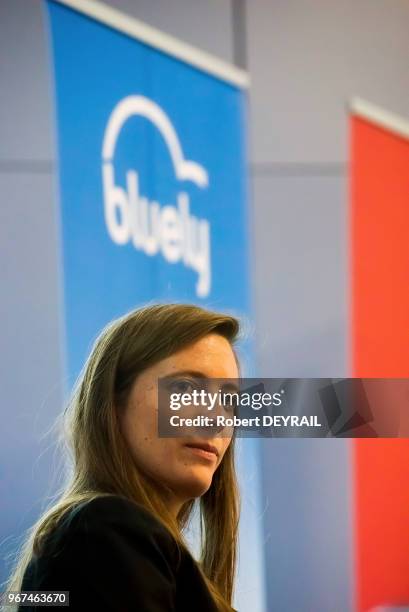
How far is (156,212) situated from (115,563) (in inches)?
50.9

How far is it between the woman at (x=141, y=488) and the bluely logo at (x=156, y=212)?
0.91m

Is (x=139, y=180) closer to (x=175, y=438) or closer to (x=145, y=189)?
(x=145, y=189)

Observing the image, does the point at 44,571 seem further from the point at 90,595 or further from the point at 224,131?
the point at 224,131

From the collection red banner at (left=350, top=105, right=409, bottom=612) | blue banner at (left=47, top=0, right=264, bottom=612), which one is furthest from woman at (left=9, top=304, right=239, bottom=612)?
red banner at (left=350, top=105, right=409, bottom=612)

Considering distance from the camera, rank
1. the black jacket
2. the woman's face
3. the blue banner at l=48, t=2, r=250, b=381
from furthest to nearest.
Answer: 1. the blue banner at l=48, t=2, r=250, b=381
2. the woman's face
3. the black jacket

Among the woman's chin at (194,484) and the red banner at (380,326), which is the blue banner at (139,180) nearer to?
the red banner at (380,326)

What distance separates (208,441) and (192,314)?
168 mm

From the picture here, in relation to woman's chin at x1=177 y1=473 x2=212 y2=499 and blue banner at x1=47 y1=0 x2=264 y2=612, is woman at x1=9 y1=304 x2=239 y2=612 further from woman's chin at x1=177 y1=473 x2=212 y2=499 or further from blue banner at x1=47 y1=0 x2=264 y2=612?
blue banner at x1=47 y1=0 x2=264 y2=612

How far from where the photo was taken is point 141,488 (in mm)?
1060

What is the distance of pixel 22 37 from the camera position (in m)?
2.34

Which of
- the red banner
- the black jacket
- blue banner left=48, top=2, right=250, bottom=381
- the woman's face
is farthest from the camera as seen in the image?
the red banner

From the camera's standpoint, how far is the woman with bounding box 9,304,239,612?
0.93 m

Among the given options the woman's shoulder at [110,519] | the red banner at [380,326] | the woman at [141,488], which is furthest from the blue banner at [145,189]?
the woman's shoulder at [110,519]

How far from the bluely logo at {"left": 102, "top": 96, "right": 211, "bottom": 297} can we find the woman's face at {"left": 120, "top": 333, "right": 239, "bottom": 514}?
37.5 inches
